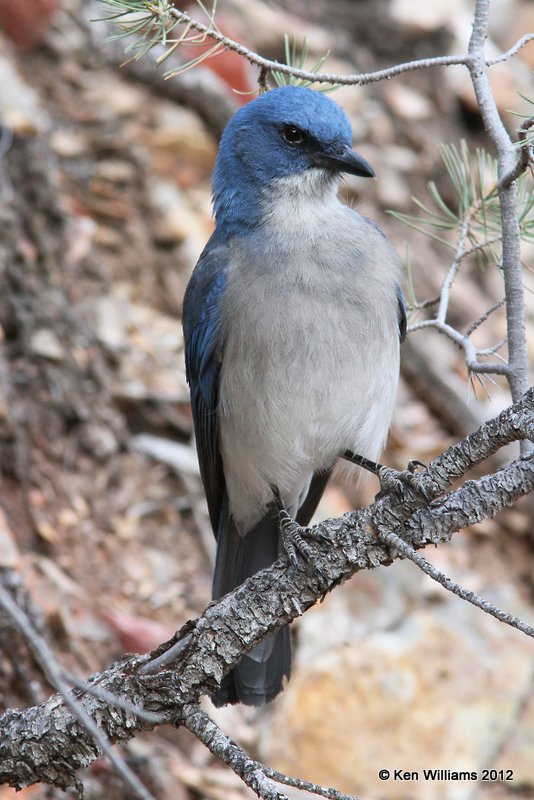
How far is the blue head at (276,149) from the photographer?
15.2ft

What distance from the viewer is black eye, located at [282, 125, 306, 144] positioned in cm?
472

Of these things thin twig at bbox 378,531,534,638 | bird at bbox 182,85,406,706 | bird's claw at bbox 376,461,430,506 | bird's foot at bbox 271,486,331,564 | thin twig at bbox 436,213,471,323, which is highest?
bird at bbox 182,85,406,706

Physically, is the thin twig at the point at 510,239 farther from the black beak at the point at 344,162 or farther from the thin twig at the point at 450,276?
the black beak at the point at 344,162

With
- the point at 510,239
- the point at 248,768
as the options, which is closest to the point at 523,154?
the point at 510,239

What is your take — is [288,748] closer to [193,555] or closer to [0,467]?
[193,555]

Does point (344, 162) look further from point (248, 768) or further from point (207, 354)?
point (248, 768)

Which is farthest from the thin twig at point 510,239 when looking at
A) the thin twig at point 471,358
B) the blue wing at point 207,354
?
the blue wing at point 207,354

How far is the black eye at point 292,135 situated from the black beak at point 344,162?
0.13m

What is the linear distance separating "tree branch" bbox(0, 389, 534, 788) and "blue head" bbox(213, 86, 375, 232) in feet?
6.36

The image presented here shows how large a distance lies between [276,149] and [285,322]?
1.02m

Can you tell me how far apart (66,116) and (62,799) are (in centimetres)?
579

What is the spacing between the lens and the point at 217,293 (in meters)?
4.77

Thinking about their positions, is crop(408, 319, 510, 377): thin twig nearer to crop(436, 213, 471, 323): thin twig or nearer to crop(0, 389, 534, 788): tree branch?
crop(436, 213, 471, 323): thin twig

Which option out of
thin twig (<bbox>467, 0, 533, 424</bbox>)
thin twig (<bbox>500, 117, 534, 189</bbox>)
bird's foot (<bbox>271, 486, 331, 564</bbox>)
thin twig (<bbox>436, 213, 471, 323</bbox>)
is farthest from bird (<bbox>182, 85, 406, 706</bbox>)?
thin twig (<bbox>500, 117, 534, 189</bbox>)
